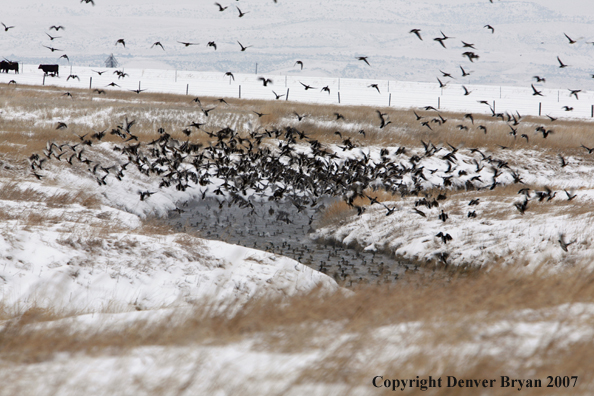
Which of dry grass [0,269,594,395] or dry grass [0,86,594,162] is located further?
dry grass [0,86,594,162]

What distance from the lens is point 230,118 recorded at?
108ft

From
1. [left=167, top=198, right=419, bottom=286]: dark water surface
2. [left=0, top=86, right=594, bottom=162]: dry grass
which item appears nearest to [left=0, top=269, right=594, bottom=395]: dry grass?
[left=167, top=198, right=419, bottom=286]: dark water surface

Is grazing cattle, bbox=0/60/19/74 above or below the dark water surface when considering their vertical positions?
above

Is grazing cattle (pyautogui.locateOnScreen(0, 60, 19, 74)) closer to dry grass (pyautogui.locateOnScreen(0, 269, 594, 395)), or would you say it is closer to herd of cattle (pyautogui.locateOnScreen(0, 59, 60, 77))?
herd of cattle (pyautogui.locateOnScreen(0, 59, 60, 77))

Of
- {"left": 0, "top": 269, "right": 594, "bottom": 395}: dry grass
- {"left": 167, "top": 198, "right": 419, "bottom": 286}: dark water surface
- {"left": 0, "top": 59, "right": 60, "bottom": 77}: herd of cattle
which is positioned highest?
{"left": 0, "top": 269, "right": 594, "bottom": 395}: dry grass

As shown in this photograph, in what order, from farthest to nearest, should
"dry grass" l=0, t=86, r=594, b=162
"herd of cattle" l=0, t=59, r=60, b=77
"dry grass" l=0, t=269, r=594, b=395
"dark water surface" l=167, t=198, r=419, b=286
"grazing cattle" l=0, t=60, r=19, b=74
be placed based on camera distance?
1. "grazing cattle" l=0, t=60, r=19, b=74
2. "herd of cattle" l=0, t=59, r=60, b=77
3. "dry grass" l=0, t=86, r=594, b=162
4. "dark water surface" l=167, t=198, r=419, b=286
5. "dry grass" l=0, t=269, r=594, b=395

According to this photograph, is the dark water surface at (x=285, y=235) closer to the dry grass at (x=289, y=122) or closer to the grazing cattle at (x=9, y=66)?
the dry grass at (x=289, y=122)

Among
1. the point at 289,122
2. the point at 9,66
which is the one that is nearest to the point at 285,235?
the point at 289,122

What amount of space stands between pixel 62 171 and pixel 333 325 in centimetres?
1618

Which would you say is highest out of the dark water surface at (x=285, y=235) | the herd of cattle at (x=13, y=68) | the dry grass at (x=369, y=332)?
the dry grass at (x=369, y=332)

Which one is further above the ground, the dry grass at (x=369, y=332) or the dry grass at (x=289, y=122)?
the dry grass at (x=369, y=332)

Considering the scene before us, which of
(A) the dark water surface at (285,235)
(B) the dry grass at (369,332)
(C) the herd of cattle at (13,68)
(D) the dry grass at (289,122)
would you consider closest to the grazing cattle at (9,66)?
(C) the herd of cattle at (13,68)

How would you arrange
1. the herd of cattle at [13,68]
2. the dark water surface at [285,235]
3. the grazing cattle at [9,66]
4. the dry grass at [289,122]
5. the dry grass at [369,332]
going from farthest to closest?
the grazing cattle at [9,66] < the herd of cattle at [13,68] < the dry grass at [289,122] < the dark water surface at [285,235] < the dry grass at [369,332]

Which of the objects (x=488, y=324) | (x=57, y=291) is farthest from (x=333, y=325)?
(x=57, y=291)
